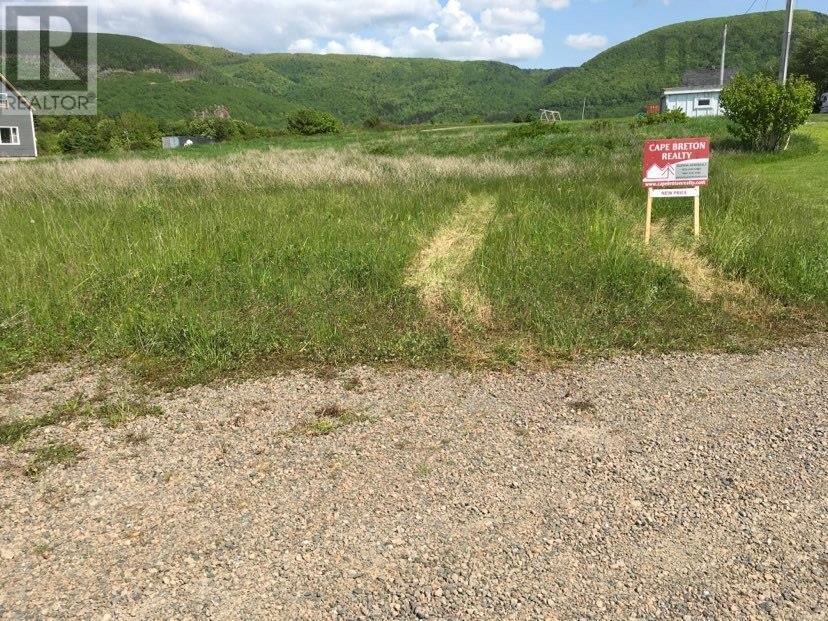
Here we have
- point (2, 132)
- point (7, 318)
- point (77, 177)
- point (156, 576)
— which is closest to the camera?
point (156, 576)

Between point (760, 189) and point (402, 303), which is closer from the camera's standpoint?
point (402, 303)

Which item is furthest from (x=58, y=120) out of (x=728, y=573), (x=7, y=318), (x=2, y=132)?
(x=728, y=573)

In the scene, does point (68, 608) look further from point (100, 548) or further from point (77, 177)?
point (77, 177)

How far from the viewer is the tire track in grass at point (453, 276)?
5629 mm

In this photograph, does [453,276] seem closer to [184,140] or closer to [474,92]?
[184,140]

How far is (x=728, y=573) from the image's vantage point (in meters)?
2.48

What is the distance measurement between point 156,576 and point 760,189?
36.9 ft

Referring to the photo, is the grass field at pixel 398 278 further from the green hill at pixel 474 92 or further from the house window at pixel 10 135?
the green hill at pixel 474 92

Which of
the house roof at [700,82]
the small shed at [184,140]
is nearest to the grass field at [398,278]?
the small shed at [184,140]

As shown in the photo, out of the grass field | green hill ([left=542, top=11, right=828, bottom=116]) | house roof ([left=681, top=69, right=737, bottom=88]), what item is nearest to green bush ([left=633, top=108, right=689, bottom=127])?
the grass field

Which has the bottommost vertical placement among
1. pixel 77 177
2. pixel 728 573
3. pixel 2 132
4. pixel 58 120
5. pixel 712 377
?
pixel 728 573

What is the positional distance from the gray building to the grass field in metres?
50.4

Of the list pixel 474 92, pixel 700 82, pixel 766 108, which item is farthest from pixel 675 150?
pixel 474 92

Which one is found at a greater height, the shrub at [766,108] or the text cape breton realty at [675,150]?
the shrub at [766,108]
